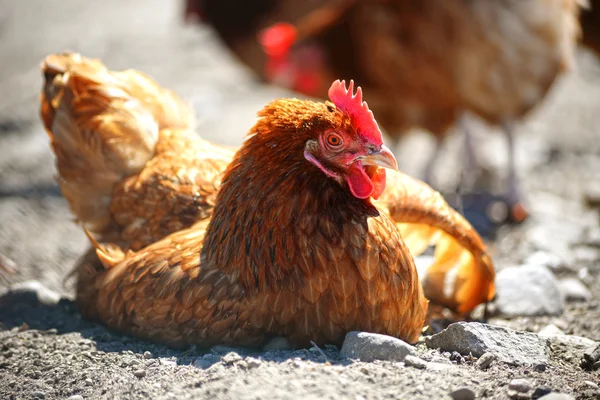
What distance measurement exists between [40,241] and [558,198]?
4096mm

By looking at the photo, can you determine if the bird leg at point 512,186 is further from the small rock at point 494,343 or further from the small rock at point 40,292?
the small rock at point 40,292

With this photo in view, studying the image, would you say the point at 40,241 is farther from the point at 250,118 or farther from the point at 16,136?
the point at 250,118

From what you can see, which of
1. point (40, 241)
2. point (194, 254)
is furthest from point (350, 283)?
point (40, 241)

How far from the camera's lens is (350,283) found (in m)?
2.67

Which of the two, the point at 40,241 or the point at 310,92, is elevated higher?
the point at 310,92

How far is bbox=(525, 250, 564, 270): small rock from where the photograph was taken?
4180 millimetres

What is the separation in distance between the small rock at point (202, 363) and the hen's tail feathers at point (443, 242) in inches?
40.4

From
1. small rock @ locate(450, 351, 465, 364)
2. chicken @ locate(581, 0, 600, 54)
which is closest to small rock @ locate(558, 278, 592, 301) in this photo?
small rock @ locate(450, 351, 465, 364)

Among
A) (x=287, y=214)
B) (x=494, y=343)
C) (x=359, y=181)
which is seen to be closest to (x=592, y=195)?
(x=494, y=343)

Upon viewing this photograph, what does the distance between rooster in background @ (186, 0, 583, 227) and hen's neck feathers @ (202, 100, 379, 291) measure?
3060 millimetres

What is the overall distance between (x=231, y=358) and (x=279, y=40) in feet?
→ 14.6

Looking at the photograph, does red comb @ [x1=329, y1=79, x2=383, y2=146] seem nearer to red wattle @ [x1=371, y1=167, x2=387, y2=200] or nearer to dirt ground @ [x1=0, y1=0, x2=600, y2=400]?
red wattle @ [x1=371, y1=167, x2=387, y2=200]

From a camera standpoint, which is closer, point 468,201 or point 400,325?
point 400,325

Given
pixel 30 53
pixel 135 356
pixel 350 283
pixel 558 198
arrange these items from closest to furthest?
pixel 350 283 → pixel 135 356 → pixel 558 198 → pixel 30 53
